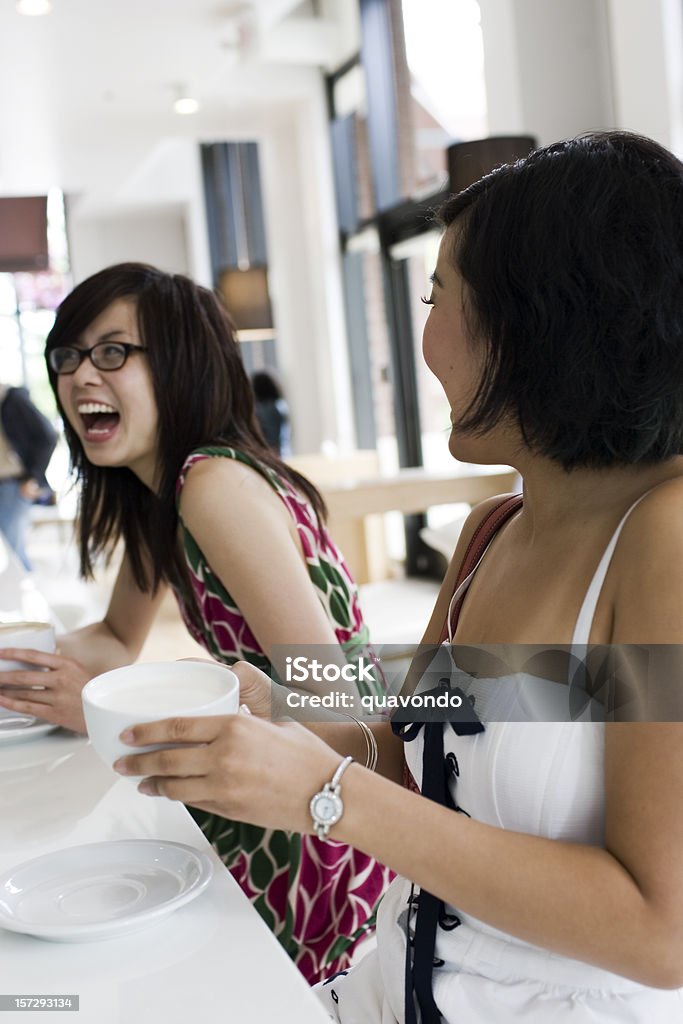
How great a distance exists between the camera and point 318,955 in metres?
1.40

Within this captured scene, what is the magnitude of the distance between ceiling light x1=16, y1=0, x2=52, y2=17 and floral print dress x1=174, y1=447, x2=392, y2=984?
15.7 ft

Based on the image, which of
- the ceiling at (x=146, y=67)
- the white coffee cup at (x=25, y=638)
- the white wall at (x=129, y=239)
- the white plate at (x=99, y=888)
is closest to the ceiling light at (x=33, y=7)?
the ceiling at (x=146, y=67)

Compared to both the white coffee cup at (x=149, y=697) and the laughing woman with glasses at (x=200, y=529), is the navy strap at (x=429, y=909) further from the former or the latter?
the laughing woman with glasses at (x=200, y=529)

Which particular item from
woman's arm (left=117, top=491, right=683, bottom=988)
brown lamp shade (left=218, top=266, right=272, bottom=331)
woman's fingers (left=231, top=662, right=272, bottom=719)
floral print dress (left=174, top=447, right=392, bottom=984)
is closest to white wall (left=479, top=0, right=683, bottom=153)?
floral print dress (left=174, top=447, right=392, bottom=984)

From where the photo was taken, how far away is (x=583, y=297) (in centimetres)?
80

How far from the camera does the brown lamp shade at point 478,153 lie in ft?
12.1

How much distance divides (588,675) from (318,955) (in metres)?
0.78

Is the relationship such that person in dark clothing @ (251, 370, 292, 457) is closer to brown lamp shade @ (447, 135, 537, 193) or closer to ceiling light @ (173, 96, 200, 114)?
ceiling light @ (173, 96, 200, 114)

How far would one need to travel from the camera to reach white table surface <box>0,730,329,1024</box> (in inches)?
26.7

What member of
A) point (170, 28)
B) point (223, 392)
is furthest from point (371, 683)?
point (170, 28)

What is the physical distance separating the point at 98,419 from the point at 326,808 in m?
1.11

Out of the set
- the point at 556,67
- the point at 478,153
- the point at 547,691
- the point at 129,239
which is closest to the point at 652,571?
the point at 547,691

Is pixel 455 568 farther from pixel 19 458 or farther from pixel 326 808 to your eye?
pixel 19 458

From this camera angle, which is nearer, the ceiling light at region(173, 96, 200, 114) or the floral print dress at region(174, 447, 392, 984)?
the floral print dress at region(174, 447, 392, 984)
